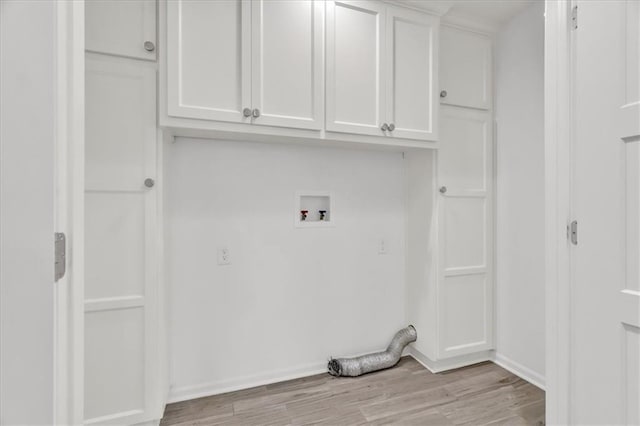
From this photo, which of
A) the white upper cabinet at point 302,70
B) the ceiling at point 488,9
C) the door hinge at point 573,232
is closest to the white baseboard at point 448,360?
the door hinge at point 573,232

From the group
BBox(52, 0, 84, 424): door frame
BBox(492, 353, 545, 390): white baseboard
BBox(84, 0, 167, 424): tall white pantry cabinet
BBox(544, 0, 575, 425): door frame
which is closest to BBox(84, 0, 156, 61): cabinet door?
BBox(84, 0, 167, 424): tall white pantry cabinet

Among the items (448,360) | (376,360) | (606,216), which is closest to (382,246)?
(376,360)

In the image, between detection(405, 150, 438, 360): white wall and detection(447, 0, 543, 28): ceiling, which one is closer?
detection(447, 0, 543, 28): ceiling

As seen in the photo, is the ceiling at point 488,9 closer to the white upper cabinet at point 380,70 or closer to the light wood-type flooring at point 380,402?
the white upper cabinet at point 380,70

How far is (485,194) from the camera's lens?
2.33 m

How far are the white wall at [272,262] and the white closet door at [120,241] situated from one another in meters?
0.27

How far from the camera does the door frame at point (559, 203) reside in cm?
119

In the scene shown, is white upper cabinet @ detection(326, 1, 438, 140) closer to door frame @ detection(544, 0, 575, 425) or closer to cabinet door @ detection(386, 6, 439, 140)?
cabinet door @ detection(386, 6, 439, 140)

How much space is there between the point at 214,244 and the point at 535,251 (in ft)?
6.83

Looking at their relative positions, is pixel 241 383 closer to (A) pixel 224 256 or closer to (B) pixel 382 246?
(A) pixel 224 256

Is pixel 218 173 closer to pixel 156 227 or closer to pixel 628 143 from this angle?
pixel 156 227

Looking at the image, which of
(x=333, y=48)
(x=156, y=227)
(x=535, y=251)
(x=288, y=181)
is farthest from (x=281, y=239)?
(x=535, y=251)

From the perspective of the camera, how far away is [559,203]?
3.99ft

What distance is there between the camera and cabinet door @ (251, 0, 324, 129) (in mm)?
1660
